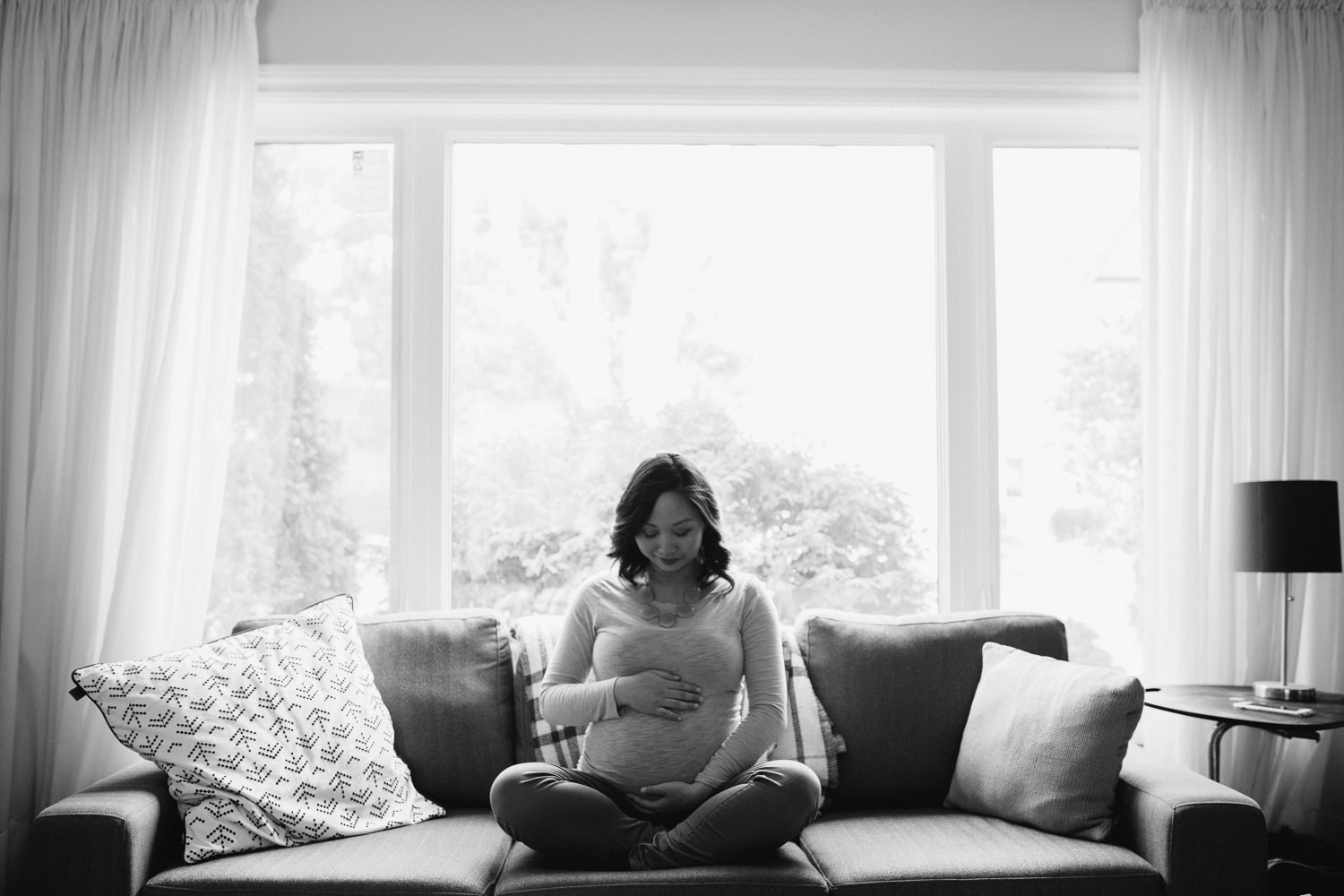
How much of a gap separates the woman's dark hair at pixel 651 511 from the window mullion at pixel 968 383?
100 centimetres

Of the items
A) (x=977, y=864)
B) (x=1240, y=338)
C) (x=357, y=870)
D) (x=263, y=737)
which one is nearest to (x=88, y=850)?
(x=263, y=737)

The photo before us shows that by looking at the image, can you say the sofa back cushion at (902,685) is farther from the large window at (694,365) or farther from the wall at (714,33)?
the wall at (714,33)

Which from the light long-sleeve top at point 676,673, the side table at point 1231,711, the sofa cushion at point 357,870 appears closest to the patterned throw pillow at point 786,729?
the light long-sleeve top at point 676,673

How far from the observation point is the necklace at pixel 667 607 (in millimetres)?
2314

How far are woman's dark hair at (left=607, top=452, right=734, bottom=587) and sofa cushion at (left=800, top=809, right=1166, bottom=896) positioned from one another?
62cm

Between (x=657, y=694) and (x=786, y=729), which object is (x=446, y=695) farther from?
(x=786, y=729)

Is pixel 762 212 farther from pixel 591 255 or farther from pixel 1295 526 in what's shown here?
pixel 1295 526

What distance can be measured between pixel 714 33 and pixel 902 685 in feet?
6.12

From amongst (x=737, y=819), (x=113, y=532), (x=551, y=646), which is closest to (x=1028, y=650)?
(x=737, y=819)

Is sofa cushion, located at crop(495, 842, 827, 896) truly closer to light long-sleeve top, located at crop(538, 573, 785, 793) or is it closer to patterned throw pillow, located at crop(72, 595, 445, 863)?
light long-sleeve top, located at crop(538, 573, 785, 793)

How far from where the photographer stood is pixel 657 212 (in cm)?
310

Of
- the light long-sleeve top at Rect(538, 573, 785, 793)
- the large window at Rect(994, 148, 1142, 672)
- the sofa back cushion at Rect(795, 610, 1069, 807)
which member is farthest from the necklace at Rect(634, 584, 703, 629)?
the large window at Rect(994, 148, 1142, 672)

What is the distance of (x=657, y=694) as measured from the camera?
2205 mm

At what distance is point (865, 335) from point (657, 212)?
71cm
